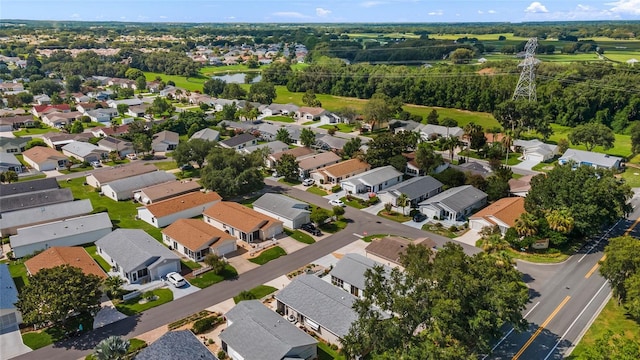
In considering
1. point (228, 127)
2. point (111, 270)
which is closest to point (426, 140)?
point (228, 127)

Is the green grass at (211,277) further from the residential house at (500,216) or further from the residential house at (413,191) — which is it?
the residential house at (500,216)

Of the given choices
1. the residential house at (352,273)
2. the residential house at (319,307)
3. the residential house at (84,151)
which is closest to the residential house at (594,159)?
the residential house at (352,273)

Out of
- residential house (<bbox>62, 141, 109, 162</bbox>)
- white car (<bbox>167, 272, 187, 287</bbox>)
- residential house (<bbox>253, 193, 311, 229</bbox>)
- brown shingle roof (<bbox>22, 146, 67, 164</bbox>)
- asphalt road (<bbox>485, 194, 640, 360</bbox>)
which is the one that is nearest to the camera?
asphalt road (<bbox>485, 194, 640, 360</bbox>)

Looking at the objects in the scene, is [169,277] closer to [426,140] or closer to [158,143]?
[158,143]

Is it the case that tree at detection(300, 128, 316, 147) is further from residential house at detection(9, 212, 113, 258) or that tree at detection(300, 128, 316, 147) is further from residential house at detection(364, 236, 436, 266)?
residential house at detection(9, 212, 113, 258)

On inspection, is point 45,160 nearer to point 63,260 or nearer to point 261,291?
point 63,260

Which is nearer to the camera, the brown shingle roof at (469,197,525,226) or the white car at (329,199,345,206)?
the brown shingle roof at (469,197,525,226)

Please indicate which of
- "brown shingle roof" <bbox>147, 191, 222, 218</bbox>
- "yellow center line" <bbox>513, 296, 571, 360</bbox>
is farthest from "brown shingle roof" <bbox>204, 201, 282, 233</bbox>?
"yellow center line" <bbox>513, 296, 571, 360</bbox>
